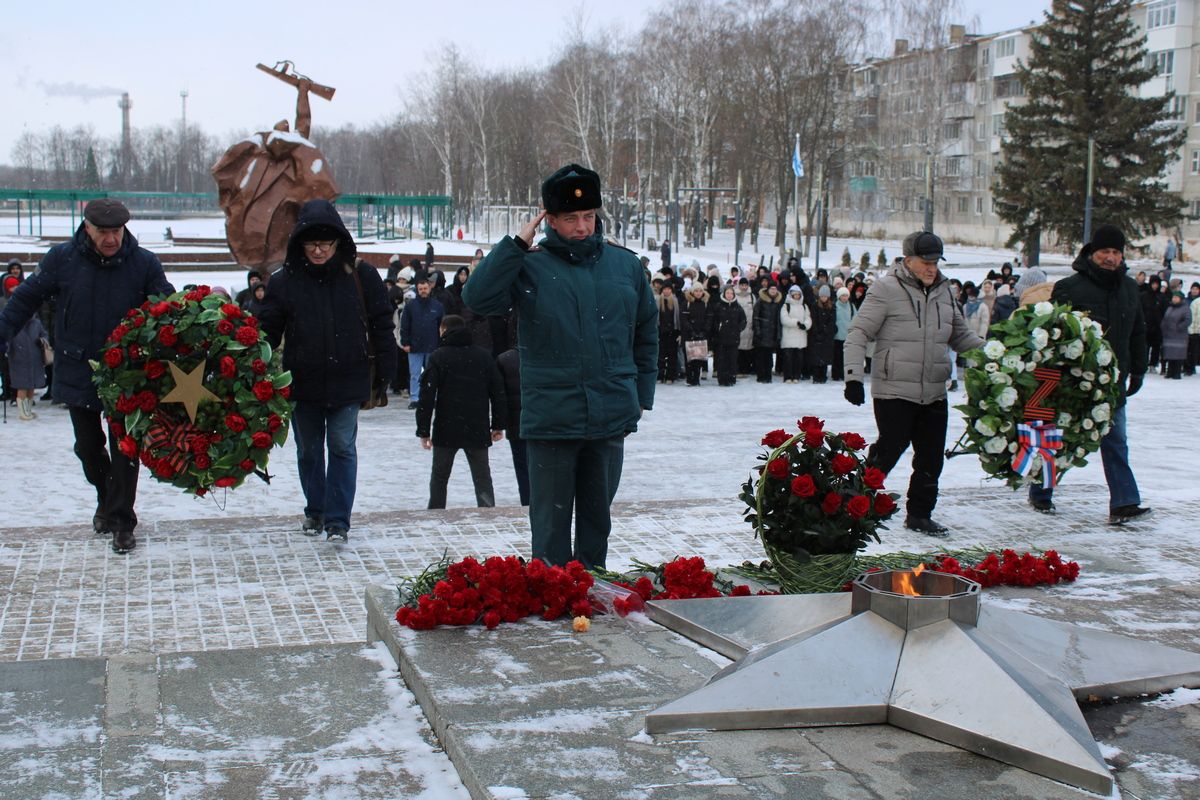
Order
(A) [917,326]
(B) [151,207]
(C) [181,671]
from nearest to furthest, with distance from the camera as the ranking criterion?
1. (C) [181,671]
2. (A) [917,326]
3. (B) [151,207]

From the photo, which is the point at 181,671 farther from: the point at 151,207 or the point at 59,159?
the point at 59,159

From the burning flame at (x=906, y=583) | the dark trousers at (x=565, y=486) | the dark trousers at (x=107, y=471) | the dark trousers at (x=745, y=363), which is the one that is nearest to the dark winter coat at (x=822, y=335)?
the dark trousers at (x=745, y=363)

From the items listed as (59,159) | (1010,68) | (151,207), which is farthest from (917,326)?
(59,159)

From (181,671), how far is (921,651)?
239 centimetres

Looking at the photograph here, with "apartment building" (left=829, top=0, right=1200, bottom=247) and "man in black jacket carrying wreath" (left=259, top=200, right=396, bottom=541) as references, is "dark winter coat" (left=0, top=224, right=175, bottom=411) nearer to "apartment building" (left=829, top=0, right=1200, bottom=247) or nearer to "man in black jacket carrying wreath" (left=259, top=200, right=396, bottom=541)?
"man in black jacket carrying wreath" (left=259, top=200, right=396, bottom=541)

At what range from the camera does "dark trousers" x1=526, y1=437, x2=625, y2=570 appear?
17.7 ft

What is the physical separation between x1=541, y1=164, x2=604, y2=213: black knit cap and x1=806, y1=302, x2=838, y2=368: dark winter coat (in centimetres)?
1382

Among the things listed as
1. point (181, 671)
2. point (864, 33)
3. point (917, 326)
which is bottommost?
point (181, 671)

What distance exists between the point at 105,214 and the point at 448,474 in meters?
2.90

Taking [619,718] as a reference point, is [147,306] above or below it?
Answer: above

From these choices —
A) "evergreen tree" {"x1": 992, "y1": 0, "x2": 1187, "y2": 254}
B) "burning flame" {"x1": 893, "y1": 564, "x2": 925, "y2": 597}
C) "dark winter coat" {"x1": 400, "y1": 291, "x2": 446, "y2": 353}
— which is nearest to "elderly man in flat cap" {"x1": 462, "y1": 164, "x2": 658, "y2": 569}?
"burning flame" {"x1": 893, "y1": 564, "x2": 925, "y2": 597}

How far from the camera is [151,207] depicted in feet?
273

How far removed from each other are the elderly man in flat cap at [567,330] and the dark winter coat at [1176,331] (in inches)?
621

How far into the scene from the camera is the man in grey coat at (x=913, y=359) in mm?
7457
